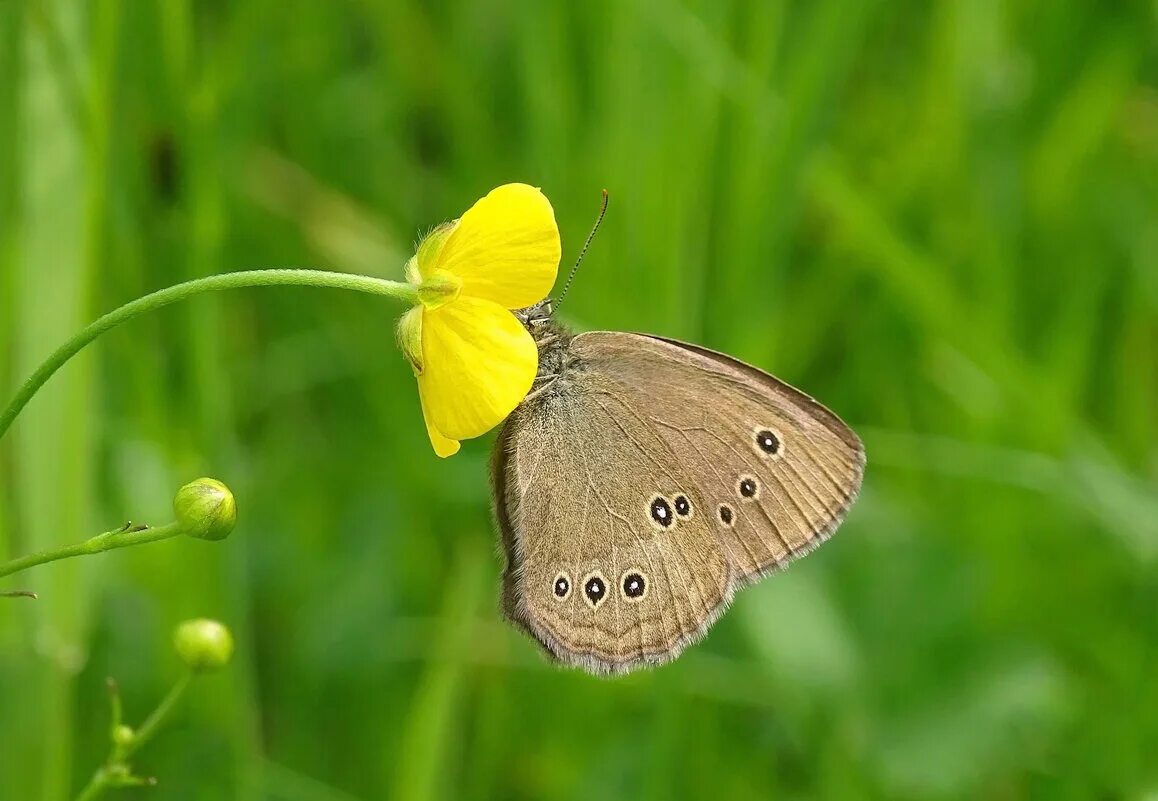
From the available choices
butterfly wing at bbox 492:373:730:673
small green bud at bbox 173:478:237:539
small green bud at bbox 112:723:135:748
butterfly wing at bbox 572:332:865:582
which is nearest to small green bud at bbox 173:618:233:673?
small green bud at bbox 112:723:135:748

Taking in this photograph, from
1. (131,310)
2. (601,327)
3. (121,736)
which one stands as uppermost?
(131,310)

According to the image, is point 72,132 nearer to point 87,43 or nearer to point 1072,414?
point 87,43

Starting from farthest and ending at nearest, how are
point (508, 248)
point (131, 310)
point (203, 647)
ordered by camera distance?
point (203, 647)
point (508, 248)
point (131, 310)

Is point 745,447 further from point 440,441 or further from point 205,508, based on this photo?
point 205,508

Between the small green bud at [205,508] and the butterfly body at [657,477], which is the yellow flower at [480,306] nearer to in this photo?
the small green bud at [205,508]

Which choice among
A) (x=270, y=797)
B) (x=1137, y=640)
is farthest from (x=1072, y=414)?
(x=270, y=797)

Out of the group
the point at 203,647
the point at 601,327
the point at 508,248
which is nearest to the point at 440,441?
the point at 508,248
